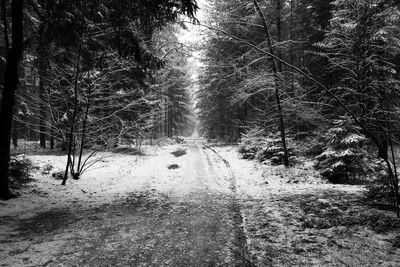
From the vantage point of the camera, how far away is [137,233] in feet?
18.5

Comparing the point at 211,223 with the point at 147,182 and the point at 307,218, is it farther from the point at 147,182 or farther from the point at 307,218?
the point at 147,182

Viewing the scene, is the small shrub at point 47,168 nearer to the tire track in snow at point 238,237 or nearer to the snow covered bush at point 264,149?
the tire track in snow at point 238,237

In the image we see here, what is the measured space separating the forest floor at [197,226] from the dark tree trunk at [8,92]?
83 centimetres

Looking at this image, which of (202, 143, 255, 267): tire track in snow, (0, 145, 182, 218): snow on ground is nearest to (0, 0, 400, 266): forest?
(202, 143, 255, 267): tire track in snow

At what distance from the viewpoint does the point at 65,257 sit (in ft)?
14.9

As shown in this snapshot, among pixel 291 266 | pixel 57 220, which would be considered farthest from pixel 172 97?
pixel 291 266

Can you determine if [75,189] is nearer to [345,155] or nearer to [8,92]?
[8,92]

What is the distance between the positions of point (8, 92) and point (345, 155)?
38.3 ft

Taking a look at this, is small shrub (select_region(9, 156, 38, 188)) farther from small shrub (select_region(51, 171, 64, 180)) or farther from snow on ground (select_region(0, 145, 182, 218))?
small shrub (select_region(51, 171, 64, 180))

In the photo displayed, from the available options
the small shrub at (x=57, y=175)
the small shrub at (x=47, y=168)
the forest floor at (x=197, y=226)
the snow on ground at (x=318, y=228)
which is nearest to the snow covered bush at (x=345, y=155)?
the forest floor at (x=197, y=226)

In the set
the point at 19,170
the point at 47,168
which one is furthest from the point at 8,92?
the point at 47,168

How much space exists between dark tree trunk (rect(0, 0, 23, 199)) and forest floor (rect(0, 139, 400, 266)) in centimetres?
83

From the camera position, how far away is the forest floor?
175 inches

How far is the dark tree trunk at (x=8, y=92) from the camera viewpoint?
25.7 ft
